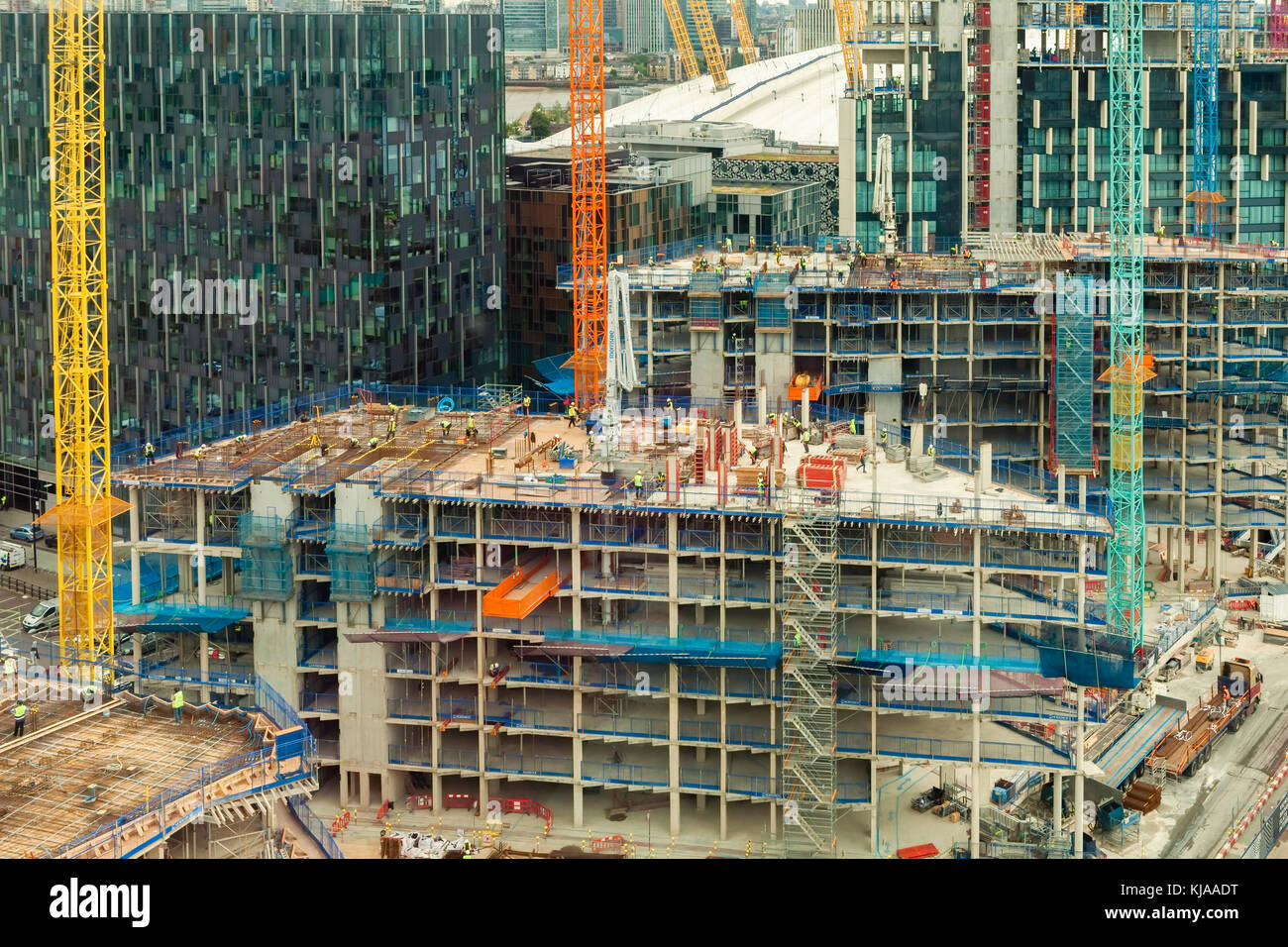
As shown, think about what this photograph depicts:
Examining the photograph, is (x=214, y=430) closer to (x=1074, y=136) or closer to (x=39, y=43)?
(x=39, y=43)

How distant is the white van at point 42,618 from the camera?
137 metres

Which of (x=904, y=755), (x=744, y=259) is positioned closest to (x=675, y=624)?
(x=904, y=755)

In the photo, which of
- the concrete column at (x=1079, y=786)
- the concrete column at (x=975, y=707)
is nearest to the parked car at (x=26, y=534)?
the concrete column at (x=975, y=707)

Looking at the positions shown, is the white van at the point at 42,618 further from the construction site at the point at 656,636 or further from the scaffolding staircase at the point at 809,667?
the scaffolding staircase at the point at 809,667

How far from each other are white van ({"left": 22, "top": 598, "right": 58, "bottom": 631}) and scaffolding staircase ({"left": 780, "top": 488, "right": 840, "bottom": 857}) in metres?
60.2

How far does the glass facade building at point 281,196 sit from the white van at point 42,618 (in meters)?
26.9

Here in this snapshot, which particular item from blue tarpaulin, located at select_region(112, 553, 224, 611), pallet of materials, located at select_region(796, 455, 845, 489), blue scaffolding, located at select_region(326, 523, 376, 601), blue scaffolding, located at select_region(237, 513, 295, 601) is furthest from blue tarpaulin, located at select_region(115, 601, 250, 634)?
pallet of materials, located at select_region(796, 455, 845, 489)

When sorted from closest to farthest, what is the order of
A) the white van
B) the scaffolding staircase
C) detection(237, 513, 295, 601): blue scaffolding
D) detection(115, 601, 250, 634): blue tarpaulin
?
the scaffolding staircase, detection(237, 513, 295, 601): blue scaffolding, detection(115, 601, 250, 634): blue tarpaulin, the white van

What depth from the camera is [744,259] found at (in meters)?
155

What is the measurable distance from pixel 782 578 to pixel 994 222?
90.1 meters

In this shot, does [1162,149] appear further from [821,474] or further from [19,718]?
[19,718]

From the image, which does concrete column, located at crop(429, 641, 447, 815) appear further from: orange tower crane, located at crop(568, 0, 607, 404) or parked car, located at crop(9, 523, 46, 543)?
parked car, located at crop(9, 523, 46, 543)

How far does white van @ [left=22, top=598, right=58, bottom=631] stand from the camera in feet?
450

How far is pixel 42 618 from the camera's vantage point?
453 ft
